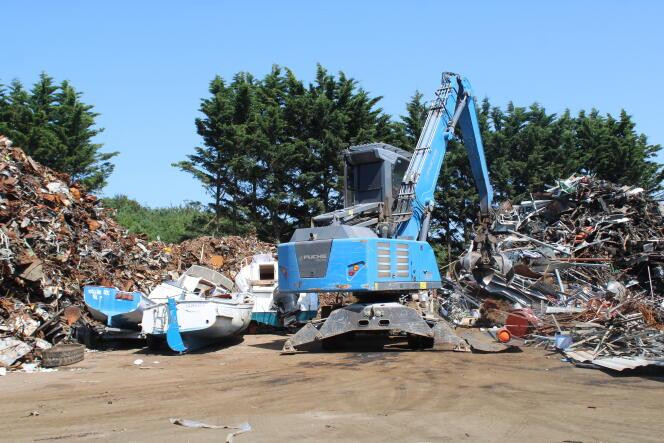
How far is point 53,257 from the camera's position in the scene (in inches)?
544

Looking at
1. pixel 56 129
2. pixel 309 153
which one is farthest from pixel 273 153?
pixel 56 129

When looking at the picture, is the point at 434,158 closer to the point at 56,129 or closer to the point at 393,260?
the point at 393,260

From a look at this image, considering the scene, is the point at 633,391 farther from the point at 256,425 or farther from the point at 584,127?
the point at 584,127

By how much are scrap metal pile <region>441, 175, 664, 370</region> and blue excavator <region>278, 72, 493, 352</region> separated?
228 centimetres

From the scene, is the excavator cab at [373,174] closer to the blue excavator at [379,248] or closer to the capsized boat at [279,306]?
the blue excavator at [379,248]

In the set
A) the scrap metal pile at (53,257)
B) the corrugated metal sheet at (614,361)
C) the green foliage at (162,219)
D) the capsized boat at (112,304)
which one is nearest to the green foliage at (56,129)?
the green foliage at (162,219)

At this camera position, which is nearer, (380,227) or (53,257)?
(380,227)

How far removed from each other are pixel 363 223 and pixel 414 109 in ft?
61.0

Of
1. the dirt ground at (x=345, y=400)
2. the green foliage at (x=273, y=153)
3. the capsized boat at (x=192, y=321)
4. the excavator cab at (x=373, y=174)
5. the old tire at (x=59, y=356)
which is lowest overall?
the dirt ground at (x=345, y=400)

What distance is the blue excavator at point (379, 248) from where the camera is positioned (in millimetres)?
11414

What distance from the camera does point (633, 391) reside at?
7.64 meters

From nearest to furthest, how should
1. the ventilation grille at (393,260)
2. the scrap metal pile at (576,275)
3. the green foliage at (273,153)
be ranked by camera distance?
the scrap metal pile at (576,275) → the ventilation grille at (393,260) → the green foliage at (273,153)

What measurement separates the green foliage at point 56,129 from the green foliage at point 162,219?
211 centimetres

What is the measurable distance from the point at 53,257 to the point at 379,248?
733 centimetres
